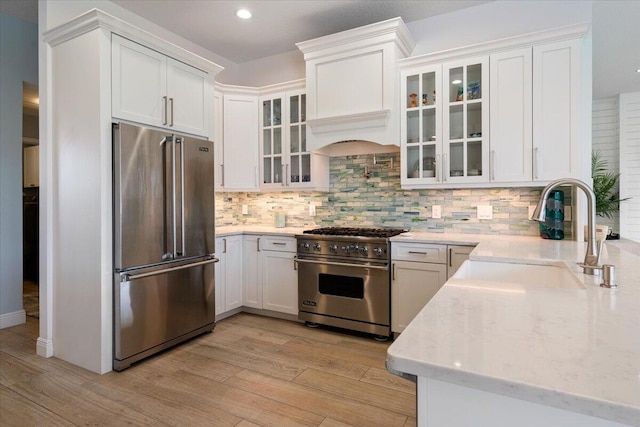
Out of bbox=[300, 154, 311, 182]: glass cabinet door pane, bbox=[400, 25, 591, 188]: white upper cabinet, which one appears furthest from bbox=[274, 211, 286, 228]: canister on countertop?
bbox=[400, 25, 591, 188]: white upper cabinet

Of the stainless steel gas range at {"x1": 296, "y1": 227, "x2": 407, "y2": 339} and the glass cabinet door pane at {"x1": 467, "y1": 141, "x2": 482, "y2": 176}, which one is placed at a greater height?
the glass cabinet door pane at {"x1": 467, "y1": 141, "x2": 482, "y2": 176}

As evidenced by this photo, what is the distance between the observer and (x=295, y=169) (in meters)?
3.93

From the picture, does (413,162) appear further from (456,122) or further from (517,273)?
(517,273)

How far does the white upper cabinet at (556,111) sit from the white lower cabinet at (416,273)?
→ 0.89m

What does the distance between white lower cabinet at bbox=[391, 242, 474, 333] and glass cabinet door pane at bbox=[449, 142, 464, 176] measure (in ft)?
2.21

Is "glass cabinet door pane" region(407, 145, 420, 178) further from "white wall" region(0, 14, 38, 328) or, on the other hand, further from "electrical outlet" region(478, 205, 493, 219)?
"white wall" region(0, 14, 38, 328)

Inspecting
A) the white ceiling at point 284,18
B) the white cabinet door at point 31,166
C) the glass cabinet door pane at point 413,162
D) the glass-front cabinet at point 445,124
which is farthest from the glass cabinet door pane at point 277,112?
the white cabinet door at point 31,166

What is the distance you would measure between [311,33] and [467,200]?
7.64ft

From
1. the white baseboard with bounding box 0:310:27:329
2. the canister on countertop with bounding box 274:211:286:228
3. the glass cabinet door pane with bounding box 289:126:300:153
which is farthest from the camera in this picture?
the canister on countertop with bounding box 274:211:286:228

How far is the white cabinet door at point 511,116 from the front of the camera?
281 cm

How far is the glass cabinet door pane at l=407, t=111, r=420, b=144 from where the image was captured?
3258mm

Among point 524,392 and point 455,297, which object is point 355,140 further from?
point 524,392

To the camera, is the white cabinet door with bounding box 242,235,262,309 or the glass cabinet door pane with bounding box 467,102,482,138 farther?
the white cabinet door with bounding box 242,235,262,309

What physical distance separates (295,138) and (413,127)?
1.28 m
